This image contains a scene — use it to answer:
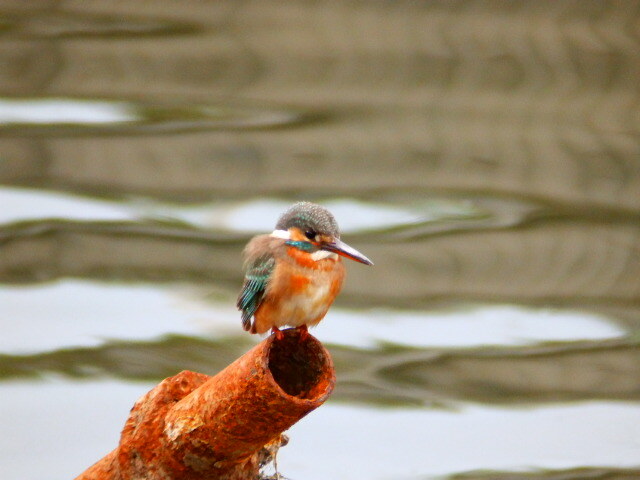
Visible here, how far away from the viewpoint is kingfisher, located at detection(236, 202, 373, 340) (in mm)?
2219

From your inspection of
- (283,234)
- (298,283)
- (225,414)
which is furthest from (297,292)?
(225,414)

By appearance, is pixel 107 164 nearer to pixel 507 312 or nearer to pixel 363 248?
pixel 363 248

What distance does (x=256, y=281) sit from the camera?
231 cm

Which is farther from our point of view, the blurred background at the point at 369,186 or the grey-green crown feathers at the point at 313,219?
the blurred background at the point at 369,186

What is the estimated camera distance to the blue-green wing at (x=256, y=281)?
2.30 meters

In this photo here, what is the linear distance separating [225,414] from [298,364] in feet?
0.66

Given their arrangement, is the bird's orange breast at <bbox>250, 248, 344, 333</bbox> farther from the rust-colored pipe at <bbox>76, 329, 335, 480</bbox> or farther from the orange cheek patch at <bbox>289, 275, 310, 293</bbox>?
the rust-colored pipe at <bbox>76, 329, 335, 480</bbox>

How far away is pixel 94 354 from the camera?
399 centimetres

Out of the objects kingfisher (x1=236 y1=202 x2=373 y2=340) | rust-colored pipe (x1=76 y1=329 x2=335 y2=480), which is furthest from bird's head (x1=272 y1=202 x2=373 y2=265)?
rust-colored pipe (x1=76 y1=329 x2=335 y2=480)

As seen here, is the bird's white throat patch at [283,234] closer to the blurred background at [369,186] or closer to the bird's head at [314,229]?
the bird's head at [314,229]

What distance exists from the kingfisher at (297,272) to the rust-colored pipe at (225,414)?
0.37 meters

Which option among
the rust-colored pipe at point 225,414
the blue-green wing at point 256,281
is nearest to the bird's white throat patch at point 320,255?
the blue-green wing at point 256,281

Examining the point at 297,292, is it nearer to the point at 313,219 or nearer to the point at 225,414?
the point at 313,219

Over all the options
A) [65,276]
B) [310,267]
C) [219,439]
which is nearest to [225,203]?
[65,276]
